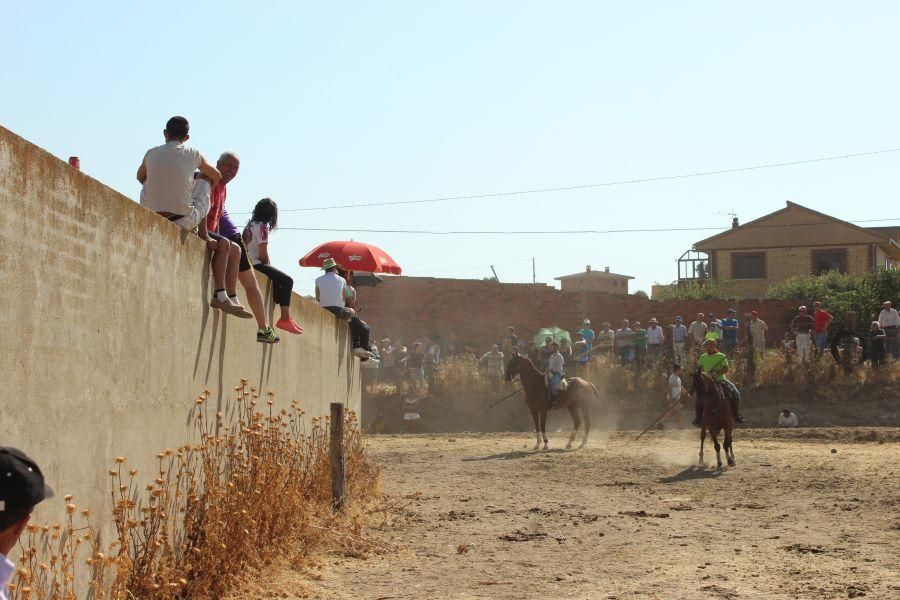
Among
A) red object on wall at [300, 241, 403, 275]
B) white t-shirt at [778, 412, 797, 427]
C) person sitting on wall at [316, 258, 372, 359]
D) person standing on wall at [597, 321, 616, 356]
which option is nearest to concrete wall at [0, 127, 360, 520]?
person sitting on wall at [316, 258, 372, 359]

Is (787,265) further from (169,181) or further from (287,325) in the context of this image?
(169,181)

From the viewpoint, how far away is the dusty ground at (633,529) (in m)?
9.48

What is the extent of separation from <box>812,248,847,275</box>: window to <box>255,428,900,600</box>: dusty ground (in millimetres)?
40036

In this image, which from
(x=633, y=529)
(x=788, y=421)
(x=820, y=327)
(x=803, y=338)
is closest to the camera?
(x=633, y=529)

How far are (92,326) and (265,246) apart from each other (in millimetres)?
5145

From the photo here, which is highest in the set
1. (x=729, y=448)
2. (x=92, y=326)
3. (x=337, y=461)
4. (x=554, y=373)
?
(x=554, y=373)

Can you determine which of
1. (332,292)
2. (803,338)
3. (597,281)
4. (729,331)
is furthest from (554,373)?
(597,281)

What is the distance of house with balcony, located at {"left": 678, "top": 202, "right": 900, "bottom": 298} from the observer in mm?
61031

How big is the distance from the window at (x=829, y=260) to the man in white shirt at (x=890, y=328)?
30813mm

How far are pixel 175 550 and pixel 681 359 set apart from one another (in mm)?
25414

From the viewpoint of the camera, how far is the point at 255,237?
37.8 ft

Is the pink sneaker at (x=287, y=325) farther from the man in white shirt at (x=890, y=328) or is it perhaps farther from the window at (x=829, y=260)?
the window at (x=829, y=260)

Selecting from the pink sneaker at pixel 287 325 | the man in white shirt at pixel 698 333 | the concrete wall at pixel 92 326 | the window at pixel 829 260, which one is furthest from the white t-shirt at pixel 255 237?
the window at pixel 829 260

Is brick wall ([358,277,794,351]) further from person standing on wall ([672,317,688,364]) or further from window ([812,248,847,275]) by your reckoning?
window ([812,248,847,275])
